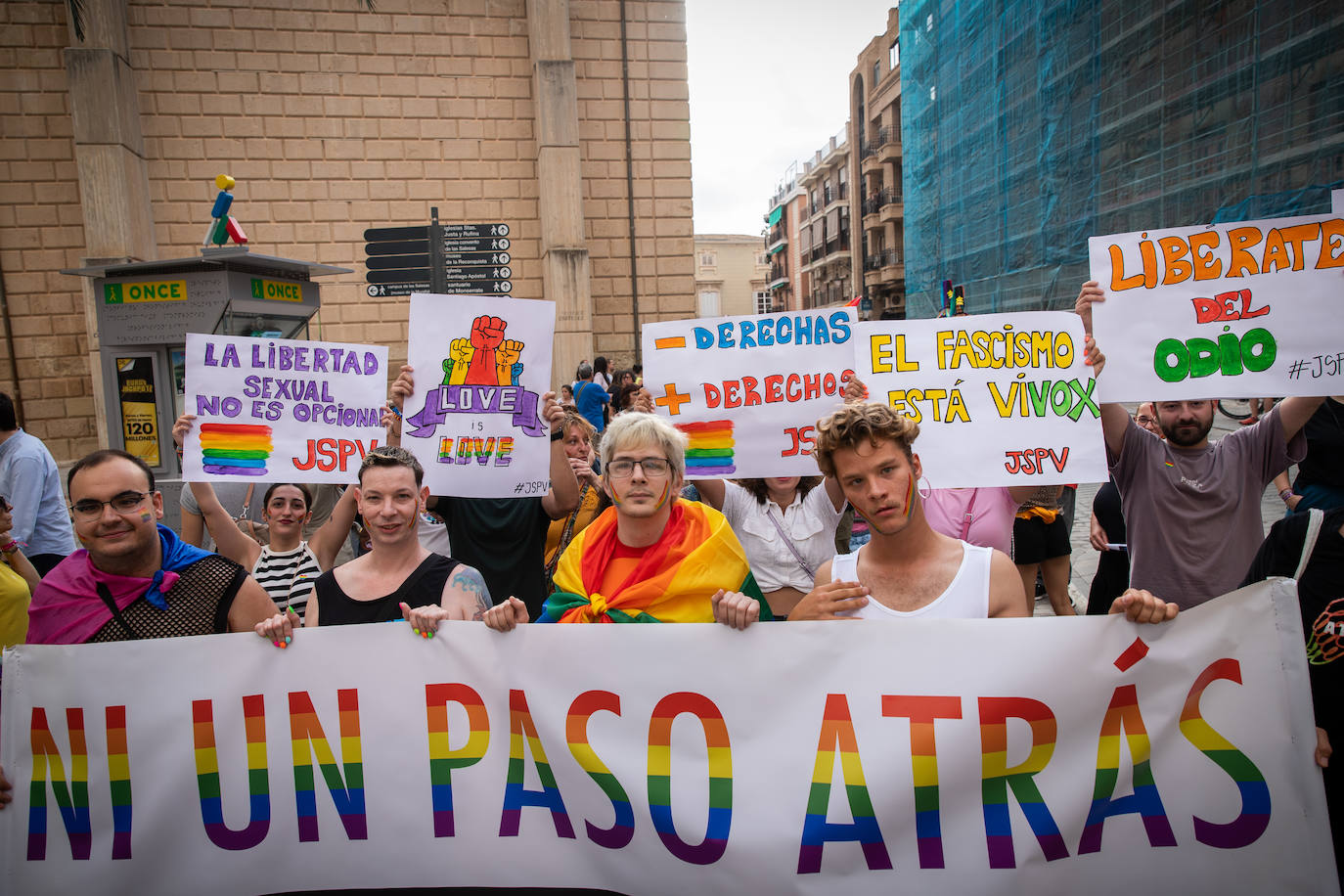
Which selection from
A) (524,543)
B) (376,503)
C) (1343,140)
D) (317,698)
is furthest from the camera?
(1343,140)

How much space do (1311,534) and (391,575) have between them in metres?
2.66

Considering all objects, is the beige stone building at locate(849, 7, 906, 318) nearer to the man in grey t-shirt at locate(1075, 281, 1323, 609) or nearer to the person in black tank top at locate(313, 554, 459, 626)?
the man in grey t-shirt at locate(1075, 281, 1323, 609)

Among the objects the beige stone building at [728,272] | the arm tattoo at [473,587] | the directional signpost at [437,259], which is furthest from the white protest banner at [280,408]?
the beige stone building at [728,272]

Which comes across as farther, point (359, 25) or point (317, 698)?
point (359, 25)

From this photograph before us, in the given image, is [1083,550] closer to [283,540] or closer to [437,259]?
[437,259]

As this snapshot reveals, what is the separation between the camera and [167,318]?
8.41 metres

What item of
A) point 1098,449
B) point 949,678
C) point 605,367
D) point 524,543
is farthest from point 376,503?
point 605,367

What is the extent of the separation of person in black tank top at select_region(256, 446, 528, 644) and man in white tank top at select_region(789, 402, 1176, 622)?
114 centimetres

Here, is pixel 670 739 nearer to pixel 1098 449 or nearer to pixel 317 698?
pixel 317 698

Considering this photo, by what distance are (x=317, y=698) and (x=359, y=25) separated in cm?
1413

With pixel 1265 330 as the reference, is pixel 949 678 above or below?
below

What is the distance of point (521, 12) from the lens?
13.8 m

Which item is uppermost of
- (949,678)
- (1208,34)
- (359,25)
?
(359,25)

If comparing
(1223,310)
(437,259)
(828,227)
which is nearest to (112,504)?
(1223,310)
